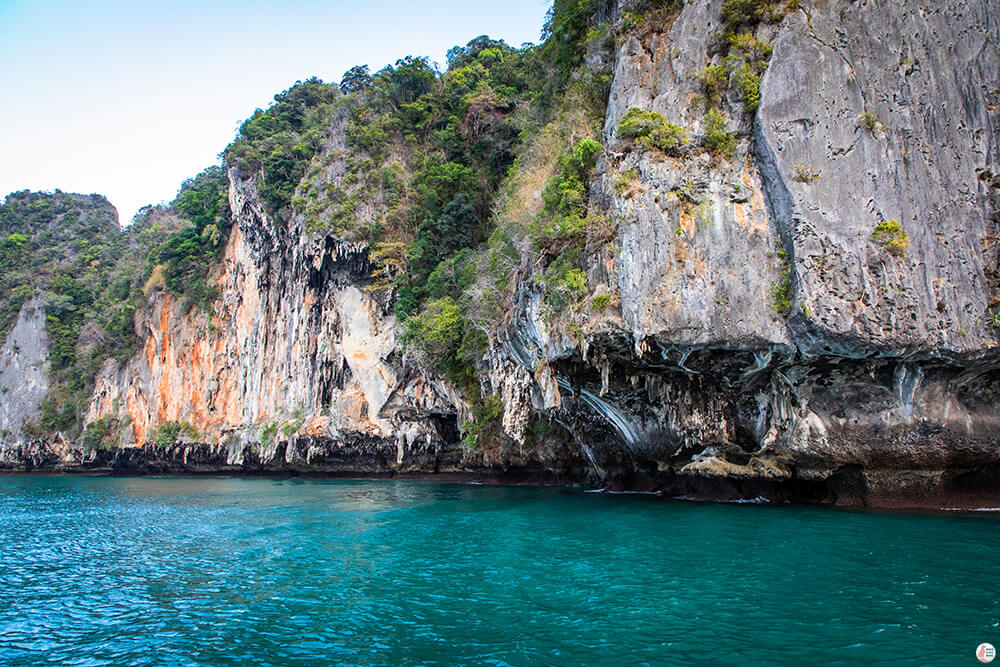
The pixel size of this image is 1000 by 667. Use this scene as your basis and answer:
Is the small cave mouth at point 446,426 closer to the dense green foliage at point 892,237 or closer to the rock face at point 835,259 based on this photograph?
the rock face at point 835,259

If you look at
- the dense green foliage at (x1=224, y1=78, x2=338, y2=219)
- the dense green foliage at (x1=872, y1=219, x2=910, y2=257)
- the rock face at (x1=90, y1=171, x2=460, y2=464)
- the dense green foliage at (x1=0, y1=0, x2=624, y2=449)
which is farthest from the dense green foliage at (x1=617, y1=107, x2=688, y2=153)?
the dense green foliage at (x1=224, y1=78, x2=338, y2=219)

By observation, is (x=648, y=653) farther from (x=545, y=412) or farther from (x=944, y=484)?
(x=545, y=412)

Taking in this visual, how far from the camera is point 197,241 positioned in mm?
43219

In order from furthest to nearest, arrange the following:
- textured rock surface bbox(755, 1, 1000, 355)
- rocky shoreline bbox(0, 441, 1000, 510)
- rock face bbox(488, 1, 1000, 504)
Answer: rocky shoreline bbox(0, 441, 1000, 510) → rock face bbox(488, 1, 1000, 504) → textured rock surface bbox(755, 1, 1000, 355)

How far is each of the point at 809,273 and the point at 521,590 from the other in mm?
10030

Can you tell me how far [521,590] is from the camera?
9438 mm

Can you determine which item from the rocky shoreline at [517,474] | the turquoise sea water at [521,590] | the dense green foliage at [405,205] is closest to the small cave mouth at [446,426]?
the rocky shoreline at [517,474]

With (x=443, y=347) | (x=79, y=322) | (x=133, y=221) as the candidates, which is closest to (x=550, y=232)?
(x=443, y=347)

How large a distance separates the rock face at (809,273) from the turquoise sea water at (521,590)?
2.18m

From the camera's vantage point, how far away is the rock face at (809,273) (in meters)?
13.6

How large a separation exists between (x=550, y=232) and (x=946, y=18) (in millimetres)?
11363

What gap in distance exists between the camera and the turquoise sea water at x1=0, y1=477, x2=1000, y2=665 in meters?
7.06

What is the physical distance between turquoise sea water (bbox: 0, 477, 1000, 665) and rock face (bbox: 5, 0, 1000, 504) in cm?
218

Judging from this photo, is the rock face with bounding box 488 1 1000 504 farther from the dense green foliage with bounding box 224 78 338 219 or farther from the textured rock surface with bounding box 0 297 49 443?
the textured rock surface with bounding box 0 297 49 443
